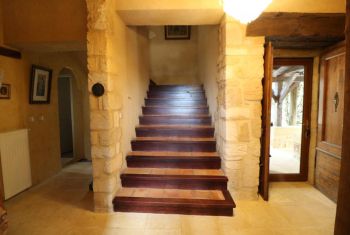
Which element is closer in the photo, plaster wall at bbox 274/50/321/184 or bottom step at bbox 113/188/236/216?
bottom step at bbox 113/188/236/216

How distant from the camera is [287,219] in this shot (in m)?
2.16

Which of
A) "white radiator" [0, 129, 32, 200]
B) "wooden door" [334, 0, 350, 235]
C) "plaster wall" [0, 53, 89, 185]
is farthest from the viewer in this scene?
"plaster wall" [0, 53, 89, 185]

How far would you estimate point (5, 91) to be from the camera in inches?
104

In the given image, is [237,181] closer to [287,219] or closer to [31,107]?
[287,219]

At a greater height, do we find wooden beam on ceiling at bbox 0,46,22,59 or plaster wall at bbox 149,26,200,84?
plaster wall at bbox 149,26,200,84

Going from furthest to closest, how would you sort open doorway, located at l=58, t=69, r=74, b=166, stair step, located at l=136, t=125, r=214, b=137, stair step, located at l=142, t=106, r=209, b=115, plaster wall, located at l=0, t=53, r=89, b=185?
open doorway, located at l=58, t=69, r=74, b=166 → stair step, located at l=142, t=106, r=209, b=115 → stair step, located at l=136, t=125, r=214, b=137 → plaster wall, located at l=0, t=53, r=89, b=185

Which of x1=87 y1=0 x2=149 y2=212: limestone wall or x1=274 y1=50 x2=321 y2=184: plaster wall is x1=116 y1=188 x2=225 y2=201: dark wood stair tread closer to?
x1=87 y1=0 x2=149 y2=212: limestone wall

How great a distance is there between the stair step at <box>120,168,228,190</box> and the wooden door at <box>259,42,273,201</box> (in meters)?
0.46

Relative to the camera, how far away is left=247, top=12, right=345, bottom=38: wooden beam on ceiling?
2.29m

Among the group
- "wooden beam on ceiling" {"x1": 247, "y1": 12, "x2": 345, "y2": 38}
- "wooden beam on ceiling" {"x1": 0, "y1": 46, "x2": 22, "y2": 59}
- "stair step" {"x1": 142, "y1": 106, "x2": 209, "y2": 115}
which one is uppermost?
"wooden beam on ceiling" {"x1": 247, "y1": 12, "x2": 345, "y2": 38}

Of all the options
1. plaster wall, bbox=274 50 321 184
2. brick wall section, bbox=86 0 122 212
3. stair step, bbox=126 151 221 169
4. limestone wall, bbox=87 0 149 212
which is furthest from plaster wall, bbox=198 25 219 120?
brick wall section, bbox=86 0 122 212

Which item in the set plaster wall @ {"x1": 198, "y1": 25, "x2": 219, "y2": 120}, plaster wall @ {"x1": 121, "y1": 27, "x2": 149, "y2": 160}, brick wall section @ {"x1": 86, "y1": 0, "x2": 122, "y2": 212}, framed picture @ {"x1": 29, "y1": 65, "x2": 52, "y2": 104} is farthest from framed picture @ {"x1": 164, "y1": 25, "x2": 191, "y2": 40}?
brick wall section @ {"x1": 86, "y1": 0, "x2": 122, "y2": 212}

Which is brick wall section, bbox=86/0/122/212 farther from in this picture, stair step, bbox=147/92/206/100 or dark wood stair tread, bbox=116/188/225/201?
stair step, bbox=147/92/206/100

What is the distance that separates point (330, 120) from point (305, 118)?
41 cm
